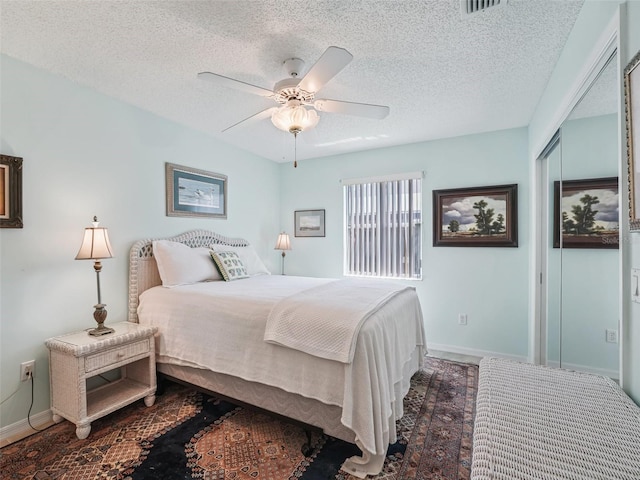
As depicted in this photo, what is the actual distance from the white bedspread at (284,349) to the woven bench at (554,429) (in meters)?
0.69

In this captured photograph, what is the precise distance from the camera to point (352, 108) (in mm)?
2053

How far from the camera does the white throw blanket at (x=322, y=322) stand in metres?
1.69

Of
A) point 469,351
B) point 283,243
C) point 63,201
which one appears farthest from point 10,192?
point 469,351

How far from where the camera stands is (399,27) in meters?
1.72

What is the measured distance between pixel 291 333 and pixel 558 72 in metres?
Answer: 2.45

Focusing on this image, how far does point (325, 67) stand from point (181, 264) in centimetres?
217

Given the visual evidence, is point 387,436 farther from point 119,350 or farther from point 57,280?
point 57,280

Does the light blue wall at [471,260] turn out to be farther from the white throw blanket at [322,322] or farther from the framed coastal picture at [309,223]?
the white throw blanket at [322,322]

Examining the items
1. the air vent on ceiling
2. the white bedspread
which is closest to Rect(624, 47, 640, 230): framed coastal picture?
the air vent on ceiling

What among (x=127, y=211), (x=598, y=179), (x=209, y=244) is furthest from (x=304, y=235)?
(x=598, y=179)

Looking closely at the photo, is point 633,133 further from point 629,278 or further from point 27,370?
point 27,370

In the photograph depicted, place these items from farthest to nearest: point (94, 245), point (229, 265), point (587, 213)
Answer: point (229, 265) → point (94, 245) → point (587, 213)

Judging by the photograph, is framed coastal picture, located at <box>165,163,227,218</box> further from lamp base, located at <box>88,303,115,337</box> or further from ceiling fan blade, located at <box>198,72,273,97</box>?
ceiling fan blade, located at <box>198,72,273,97</box>

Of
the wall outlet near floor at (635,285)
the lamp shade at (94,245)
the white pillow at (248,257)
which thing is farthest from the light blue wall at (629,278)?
the white pillow at (248,257)
